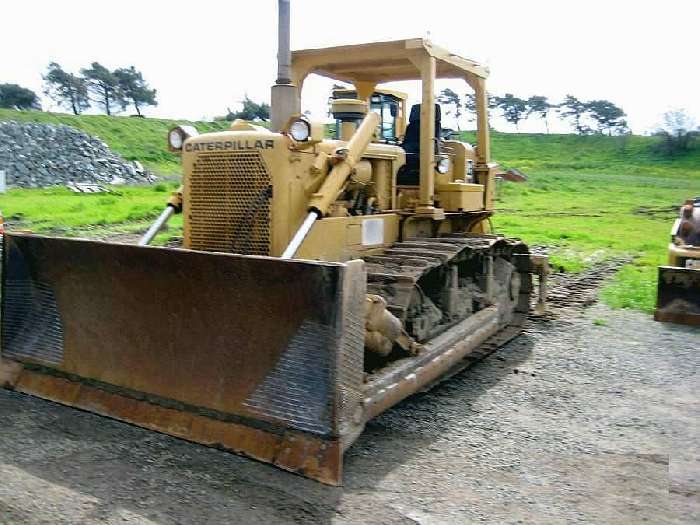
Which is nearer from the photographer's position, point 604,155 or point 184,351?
point 184,351

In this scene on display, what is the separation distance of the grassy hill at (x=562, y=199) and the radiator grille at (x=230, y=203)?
5250mm

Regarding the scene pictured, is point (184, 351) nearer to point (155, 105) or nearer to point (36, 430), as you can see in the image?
point (36, 430)

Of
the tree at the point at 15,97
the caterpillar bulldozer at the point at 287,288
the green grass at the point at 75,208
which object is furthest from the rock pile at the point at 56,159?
the caterpillar bulldozer at the point at 287,288

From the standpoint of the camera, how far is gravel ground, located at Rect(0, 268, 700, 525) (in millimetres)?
3664

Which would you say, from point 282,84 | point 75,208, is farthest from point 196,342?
point 75,208

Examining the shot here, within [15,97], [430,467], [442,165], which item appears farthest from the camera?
[15,97]

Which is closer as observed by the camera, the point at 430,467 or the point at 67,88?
the point at 430,467

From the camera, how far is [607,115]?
69.2 meters

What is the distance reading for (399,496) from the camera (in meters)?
3.87

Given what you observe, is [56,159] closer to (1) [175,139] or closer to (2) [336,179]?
(1) [175,139]

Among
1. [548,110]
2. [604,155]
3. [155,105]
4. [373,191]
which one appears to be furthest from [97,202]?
[548,110]

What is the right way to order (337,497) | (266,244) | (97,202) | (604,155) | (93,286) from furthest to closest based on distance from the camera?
1. (604,155)
2. (97,202)
3. (266,244)
4. (93,286)
5. (337,497)

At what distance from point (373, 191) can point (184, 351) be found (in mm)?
2534

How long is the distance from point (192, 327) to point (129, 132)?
47.6 metres
